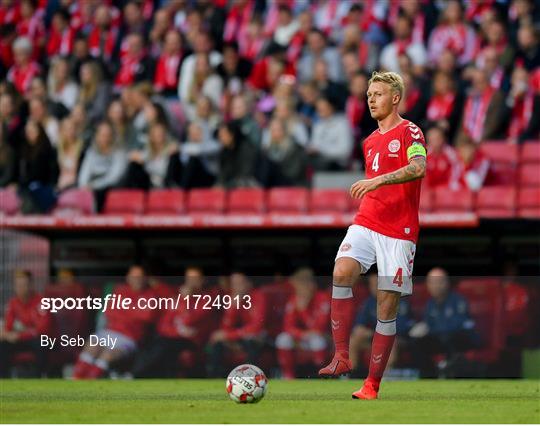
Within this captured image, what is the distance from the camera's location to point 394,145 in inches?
320

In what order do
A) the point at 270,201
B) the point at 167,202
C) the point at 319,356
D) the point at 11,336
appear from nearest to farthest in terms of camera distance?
the point at 319,356
the point at 11,336
the point at 270,201
the point at 167,202

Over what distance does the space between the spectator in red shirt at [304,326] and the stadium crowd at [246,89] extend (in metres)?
4.06

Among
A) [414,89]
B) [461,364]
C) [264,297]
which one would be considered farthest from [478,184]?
[264,297]

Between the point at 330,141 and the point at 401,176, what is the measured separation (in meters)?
7.67

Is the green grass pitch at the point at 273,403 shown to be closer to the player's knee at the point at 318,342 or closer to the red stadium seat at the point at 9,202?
the player's knee at the point at 318,342

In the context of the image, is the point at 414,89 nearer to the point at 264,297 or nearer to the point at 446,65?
the point at 446,65

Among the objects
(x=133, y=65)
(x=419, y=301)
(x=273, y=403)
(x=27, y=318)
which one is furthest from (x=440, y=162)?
(x=273, y=403)

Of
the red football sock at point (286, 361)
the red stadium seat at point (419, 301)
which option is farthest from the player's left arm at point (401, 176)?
the red stadium seat at point (419, 301)

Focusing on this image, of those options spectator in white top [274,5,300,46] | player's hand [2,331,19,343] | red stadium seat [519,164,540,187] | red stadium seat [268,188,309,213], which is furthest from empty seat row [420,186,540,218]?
spectator in white top [274,5,300,46]

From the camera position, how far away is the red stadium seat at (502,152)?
14844mm

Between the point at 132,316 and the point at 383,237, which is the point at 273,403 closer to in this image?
the point at 383,237

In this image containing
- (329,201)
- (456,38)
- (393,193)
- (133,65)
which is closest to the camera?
(393,193)

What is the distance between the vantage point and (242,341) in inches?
419

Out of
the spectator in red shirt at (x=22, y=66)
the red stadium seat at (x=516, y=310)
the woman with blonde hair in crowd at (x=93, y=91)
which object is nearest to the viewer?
the red stadium seat at (x=516, y=310)
